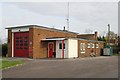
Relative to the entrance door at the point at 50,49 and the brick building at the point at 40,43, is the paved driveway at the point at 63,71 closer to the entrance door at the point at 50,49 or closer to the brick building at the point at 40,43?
the brick building at the point at 40,43

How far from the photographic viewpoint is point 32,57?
31594 mm

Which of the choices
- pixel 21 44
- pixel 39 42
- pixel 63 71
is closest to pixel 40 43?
pixel 39 42

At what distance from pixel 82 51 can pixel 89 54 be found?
3239 millimetres

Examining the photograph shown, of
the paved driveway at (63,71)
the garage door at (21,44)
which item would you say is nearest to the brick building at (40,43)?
the garage door at (21,44)

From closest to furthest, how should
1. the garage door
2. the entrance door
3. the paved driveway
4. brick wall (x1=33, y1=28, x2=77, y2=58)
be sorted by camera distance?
the paved driveway → brick wall (x1=33, y1=28, x2=77, y2=58) → the garage door → the entrance door

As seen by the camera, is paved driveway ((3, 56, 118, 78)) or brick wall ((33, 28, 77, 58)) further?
brick wall ((33, 28, 77, 58))

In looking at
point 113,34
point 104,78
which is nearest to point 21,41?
point 104,78

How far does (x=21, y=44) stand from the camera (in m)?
34.1

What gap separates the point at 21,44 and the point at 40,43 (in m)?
2.91

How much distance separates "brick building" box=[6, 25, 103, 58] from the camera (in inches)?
1266

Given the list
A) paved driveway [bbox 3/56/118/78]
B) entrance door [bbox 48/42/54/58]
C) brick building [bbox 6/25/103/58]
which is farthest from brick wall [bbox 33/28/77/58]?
paved driveway [bbox 3/56/118/78]

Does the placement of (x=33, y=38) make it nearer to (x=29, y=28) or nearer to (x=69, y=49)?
(x=29, y=28)

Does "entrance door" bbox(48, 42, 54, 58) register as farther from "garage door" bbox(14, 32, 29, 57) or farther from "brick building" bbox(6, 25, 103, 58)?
"garage door" bbox(14, 32, 29, 57)

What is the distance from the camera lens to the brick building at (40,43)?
1266 inches
